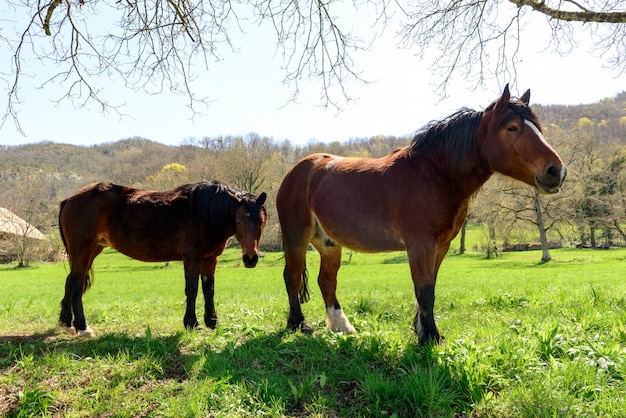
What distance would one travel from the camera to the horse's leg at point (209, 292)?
5918 mm

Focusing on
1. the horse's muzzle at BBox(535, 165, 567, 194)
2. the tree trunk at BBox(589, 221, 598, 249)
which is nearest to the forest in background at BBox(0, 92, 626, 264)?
the tree trunk at BBox(589, 221, 598, 249)

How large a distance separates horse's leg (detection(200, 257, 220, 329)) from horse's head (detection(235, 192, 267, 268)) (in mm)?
868

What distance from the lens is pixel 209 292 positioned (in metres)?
6.08

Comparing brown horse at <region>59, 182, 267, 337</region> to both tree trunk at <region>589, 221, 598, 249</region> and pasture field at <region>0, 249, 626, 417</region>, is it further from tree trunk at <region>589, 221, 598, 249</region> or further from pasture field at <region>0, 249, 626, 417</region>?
tree trunk at <region>589, 221, 598, 249</region>

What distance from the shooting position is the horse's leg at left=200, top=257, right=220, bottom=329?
592 centimetres

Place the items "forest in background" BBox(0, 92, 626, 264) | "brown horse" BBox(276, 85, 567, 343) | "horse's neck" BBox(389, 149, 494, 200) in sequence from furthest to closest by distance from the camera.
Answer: "forest in background" BBox(0, 92, 626, 264) → "horse's neck" BBox(389, 149, 494, 200) → "brown horse" BBox(276, 85, 567, 343)

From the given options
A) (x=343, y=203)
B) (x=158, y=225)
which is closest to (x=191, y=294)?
(x=158, y=225)

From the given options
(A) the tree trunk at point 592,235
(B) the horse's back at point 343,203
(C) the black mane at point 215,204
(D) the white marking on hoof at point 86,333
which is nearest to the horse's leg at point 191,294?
(C) the black mane at point 215,204

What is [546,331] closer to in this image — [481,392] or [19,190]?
[481,392]

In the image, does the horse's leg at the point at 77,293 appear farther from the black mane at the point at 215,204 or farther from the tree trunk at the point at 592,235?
the tree trunk at the point at 592,235

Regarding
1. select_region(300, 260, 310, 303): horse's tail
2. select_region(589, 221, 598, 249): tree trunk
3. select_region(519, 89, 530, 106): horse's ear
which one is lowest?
select_region(589, 221, 598, 249): tree trunk

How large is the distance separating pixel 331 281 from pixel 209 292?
1979 mm

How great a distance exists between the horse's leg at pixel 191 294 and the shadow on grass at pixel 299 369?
538mm

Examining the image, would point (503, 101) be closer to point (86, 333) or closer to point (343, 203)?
point (343, 203)
